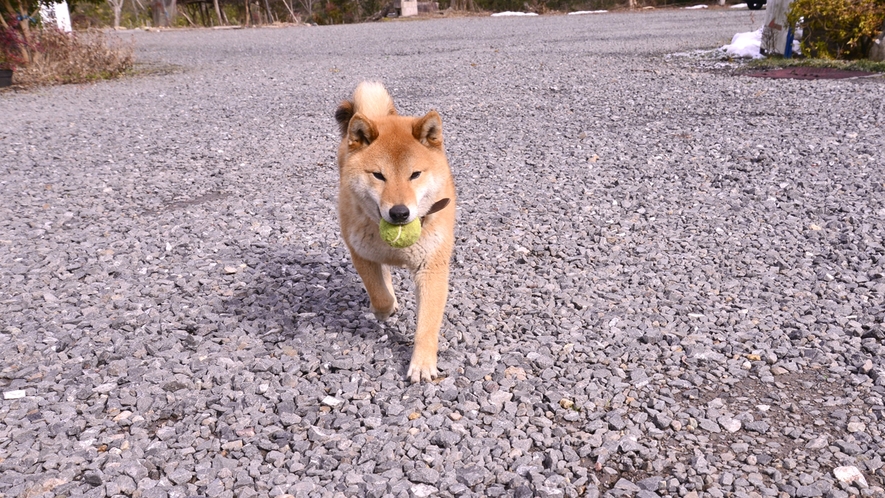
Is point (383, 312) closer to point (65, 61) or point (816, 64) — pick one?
point (816, 64)

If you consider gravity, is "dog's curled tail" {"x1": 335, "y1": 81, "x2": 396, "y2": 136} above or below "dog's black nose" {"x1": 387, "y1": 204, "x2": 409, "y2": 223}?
above

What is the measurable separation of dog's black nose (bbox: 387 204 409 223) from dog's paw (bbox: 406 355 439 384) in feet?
2.17

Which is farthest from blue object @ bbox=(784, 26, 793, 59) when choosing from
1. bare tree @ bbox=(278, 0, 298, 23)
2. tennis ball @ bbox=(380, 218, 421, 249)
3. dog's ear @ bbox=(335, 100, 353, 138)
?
bare tree @ bbox=(278, 0, 298, 23)

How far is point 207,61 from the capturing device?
1523cm

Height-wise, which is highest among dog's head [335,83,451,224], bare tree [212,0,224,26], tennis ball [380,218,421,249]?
bare tree [212,0,224,26]

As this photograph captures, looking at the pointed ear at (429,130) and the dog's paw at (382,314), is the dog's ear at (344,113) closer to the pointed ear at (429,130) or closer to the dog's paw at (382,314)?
the pointed ear at (429,130)

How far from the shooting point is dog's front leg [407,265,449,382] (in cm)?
304

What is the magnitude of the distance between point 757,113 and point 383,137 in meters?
6.05

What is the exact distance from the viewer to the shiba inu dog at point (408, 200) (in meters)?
3.01

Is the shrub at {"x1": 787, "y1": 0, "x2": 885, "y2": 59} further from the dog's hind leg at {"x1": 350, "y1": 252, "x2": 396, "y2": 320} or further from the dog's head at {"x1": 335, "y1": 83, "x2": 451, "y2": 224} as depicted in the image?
the dog's hind leg at {"x1": 350, "y1": 252, "x2": 396, "y2": 320}

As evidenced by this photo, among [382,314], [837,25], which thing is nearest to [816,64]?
[837,25]

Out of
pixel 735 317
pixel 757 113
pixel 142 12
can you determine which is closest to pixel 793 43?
pixel 757 113

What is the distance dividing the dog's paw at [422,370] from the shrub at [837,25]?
9.79m

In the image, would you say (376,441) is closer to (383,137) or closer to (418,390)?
(418,390)
